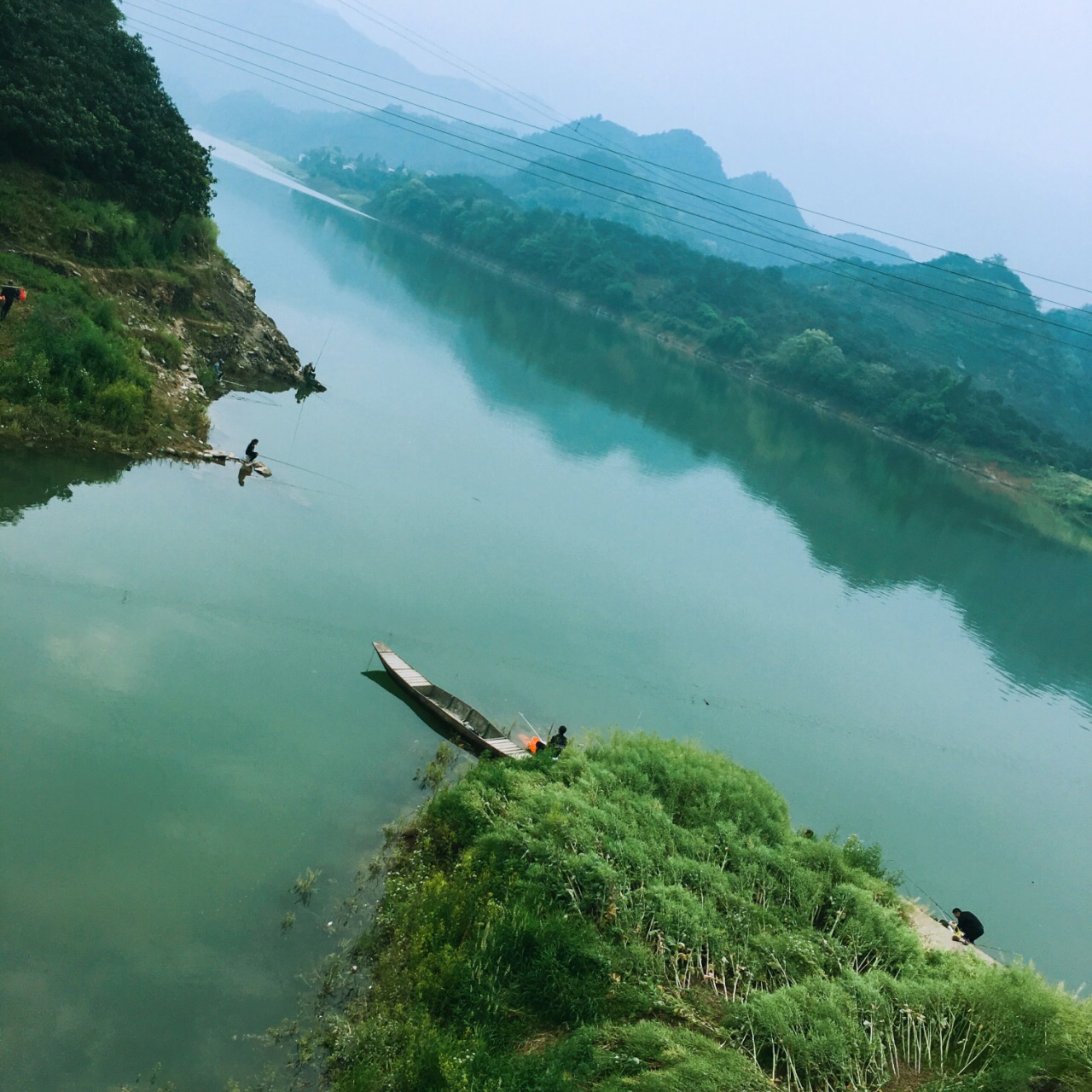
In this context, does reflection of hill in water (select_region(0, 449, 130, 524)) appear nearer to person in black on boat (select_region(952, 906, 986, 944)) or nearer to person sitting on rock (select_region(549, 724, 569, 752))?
person sitting on rock (select_region(549, 724, 569, 752))

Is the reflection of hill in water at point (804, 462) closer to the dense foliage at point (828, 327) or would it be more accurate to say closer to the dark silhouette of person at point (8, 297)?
the dense foliage at point (828, 327)

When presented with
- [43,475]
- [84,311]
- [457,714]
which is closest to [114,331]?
[84,311]

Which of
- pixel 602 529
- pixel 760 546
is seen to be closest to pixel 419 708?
pixel 602 529

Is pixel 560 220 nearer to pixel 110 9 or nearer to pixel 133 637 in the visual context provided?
pixel 110 9

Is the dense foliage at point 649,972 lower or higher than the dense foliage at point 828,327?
lower

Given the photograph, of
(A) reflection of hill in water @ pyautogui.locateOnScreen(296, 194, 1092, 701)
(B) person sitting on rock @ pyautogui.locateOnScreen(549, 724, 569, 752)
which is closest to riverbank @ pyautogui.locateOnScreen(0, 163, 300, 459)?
(B) person sitting on rock @ pyautogui.locateOnScreen(549, 724, 569, 752)

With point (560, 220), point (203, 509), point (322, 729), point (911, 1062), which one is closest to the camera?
point (911, 1062)

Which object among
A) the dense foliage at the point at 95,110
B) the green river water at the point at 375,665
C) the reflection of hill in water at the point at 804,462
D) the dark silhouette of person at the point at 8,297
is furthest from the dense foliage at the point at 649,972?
the dense foliage at the point at 95,110

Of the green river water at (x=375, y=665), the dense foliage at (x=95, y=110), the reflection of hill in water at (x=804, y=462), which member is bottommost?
the green river water at (x=375, y=665)
